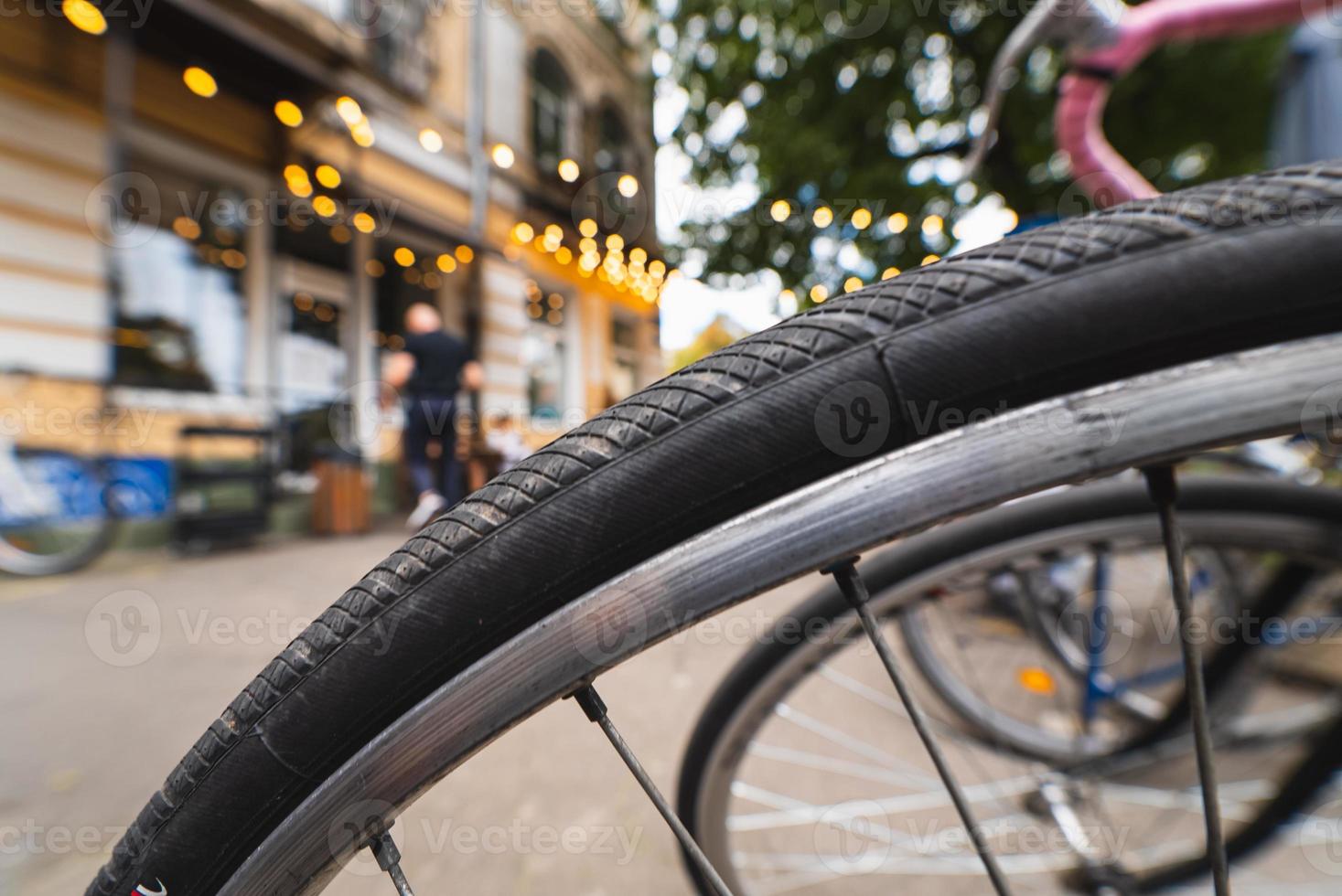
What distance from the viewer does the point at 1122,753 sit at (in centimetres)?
88

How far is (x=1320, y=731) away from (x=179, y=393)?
520 cm

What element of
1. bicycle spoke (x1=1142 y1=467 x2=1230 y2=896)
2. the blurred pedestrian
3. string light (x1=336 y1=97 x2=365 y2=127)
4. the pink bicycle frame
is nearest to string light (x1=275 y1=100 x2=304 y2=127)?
string light (x1=336 y1=97 x2=365 y2=127)

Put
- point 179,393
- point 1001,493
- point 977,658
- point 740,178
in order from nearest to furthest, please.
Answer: point 1001,493 → point 977,658 → point 179,393 → point 740,178

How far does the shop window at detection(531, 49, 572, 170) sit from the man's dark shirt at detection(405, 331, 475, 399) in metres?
5.36

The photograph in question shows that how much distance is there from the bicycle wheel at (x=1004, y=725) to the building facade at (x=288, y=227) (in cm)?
117

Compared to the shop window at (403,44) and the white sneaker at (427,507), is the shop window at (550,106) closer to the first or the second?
the shop window at (403,44)

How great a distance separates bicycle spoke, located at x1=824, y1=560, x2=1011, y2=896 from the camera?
349mm

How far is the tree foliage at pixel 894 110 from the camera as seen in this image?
5.02m

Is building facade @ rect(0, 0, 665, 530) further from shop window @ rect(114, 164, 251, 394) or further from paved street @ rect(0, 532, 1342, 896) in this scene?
paved street @ rect(0, 532, 1342, 896)

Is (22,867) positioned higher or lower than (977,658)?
lower

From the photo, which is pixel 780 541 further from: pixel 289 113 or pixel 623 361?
pixel 289 113

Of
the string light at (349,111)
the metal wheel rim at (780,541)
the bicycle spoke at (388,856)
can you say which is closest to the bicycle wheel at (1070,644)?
the metal wheel rim at (780,541)

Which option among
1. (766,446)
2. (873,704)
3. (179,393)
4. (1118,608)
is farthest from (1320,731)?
(179,393)

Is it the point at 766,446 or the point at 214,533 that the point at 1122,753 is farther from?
the point at 214,533
